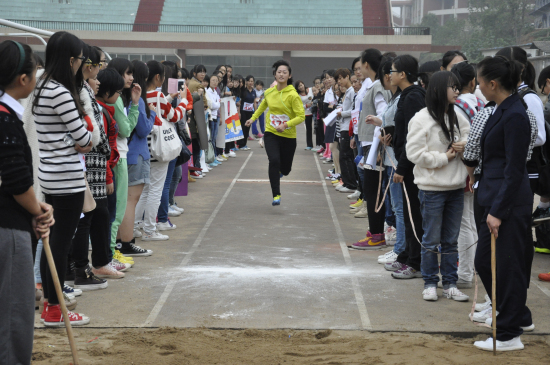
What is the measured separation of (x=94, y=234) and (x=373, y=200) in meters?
2.99

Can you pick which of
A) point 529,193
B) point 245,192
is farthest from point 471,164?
point 245,192

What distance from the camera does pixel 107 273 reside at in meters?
5.91

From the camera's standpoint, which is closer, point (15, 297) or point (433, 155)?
point (15, 297)

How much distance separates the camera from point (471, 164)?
15.3 feet

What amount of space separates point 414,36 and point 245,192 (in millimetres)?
33666

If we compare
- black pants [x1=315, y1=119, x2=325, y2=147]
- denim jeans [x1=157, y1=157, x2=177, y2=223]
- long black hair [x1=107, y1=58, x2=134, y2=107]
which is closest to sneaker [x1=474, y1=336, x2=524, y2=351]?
long black hair [x1=107, y1=58, x2=134, y2=107]

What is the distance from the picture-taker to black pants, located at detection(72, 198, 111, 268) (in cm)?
543

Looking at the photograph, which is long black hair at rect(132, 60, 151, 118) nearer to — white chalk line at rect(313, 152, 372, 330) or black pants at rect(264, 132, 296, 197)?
white chalk line at rect(313, 152, 372, 330)

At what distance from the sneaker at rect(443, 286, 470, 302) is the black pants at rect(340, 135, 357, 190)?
5647 millimetres

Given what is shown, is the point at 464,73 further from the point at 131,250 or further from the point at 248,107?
the point at 248,107

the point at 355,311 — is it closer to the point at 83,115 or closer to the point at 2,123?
the point at 83,115

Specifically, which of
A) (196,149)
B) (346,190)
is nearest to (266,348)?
(346,190)

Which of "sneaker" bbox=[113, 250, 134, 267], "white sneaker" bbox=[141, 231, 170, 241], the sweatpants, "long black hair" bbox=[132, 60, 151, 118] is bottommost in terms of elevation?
"white sneaker" bbox=[141, 231, 170, 241]

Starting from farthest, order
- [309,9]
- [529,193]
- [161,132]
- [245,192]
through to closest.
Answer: [309,9] → [245,192] → [161,132] → [529,193]
